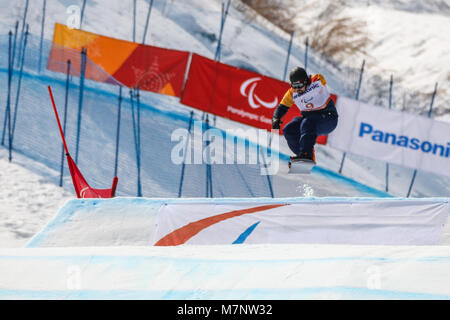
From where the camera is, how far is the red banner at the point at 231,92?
10457 mm

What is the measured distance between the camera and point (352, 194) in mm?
11148

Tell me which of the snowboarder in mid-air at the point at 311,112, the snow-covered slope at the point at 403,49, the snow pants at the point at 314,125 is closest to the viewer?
the snowboarder in mid-air at the point at 311,112

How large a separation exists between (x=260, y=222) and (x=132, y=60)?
5.74m

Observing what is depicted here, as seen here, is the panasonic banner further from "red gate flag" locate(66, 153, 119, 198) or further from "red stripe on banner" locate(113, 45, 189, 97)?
"red gate flag" locate(66, 153, 119, 198)

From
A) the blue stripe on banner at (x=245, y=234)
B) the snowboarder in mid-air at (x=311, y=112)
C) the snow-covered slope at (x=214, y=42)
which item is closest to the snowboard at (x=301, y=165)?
the snowboarder in mid-air at (x=311, y=112)

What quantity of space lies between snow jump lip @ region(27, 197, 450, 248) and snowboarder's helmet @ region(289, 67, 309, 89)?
1276 mm

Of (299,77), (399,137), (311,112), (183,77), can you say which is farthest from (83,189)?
(399,137)

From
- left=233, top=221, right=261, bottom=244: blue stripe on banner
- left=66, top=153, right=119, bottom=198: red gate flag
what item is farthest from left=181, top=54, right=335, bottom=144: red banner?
left=233, top=221, right=261, bottom=244: blue stripe on banner

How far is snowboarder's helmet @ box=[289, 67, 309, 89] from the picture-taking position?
5129 mm

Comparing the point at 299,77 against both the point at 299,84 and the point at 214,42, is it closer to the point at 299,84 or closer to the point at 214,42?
the point at 299,84

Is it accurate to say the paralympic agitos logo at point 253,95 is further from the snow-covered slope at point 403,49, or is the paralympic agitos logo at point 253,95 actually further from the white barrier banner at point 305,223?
the snow-covered slope at point 403,49

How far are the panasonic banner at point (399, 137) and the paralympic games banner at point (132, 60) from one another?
3.42m
